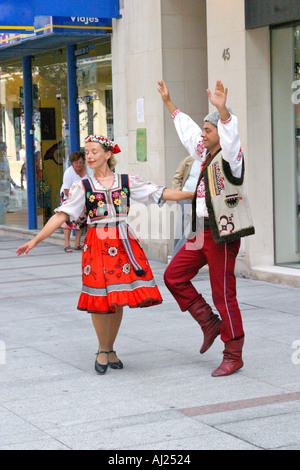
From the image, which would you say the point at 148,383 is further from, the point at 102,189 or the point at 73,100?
the point at 73,100

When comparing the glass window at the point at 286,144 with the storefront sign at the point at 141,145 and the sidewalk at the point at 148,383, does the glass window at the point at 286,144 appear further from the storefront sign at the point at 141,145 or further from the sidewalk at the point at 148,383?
the storefront sign at the point at 141,145

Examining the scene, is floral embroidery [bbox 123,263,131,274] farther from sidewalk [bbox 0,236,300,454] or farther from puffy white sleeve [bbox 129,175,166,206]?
sidewalk [bbox 0,236,300,454]

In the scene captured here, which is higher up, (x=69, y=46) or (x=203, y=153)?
(x=69, y=46)

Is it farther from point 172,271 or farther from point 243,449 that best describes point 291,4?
point 243,449

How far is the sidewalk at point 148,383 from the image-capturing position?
15.6 ft

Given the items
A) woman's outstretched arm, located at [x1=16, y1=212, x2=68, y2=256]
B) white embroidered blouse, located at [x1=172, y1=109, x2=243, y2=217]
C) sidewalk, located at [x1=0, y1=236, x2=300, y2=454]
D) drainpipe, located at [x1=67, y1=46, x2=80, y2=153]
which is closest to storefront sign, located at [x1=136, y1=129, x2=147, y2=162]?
drainpipe, located at [x1=67, y1=46, x2=80, y2=153]

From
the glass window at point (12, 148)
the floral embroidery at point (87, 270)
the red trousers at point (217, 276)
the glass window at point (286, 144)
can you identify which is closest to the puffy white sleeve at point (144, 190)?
the red trousers at point (217, 276)

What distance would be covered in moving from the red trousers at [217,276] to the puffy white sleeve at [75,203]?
2.57 ft

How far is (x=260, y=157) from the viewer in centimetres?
1016

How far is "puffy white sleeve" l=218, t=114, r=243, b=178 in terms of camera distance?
5656 millimetres

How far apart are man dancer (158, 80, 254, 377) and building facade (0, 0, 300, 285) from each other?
3.69 metres

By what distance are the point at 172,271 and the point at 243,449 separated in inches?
74.5

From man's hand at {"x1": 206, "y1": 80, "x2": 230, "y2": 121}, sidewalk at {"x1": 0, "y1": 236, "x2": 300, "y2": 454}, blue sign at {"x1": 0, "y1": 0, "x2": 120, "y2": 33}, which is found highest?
blue sign at {"x1": 0, "y1": 0, "x2": 120, "y2": 33}
